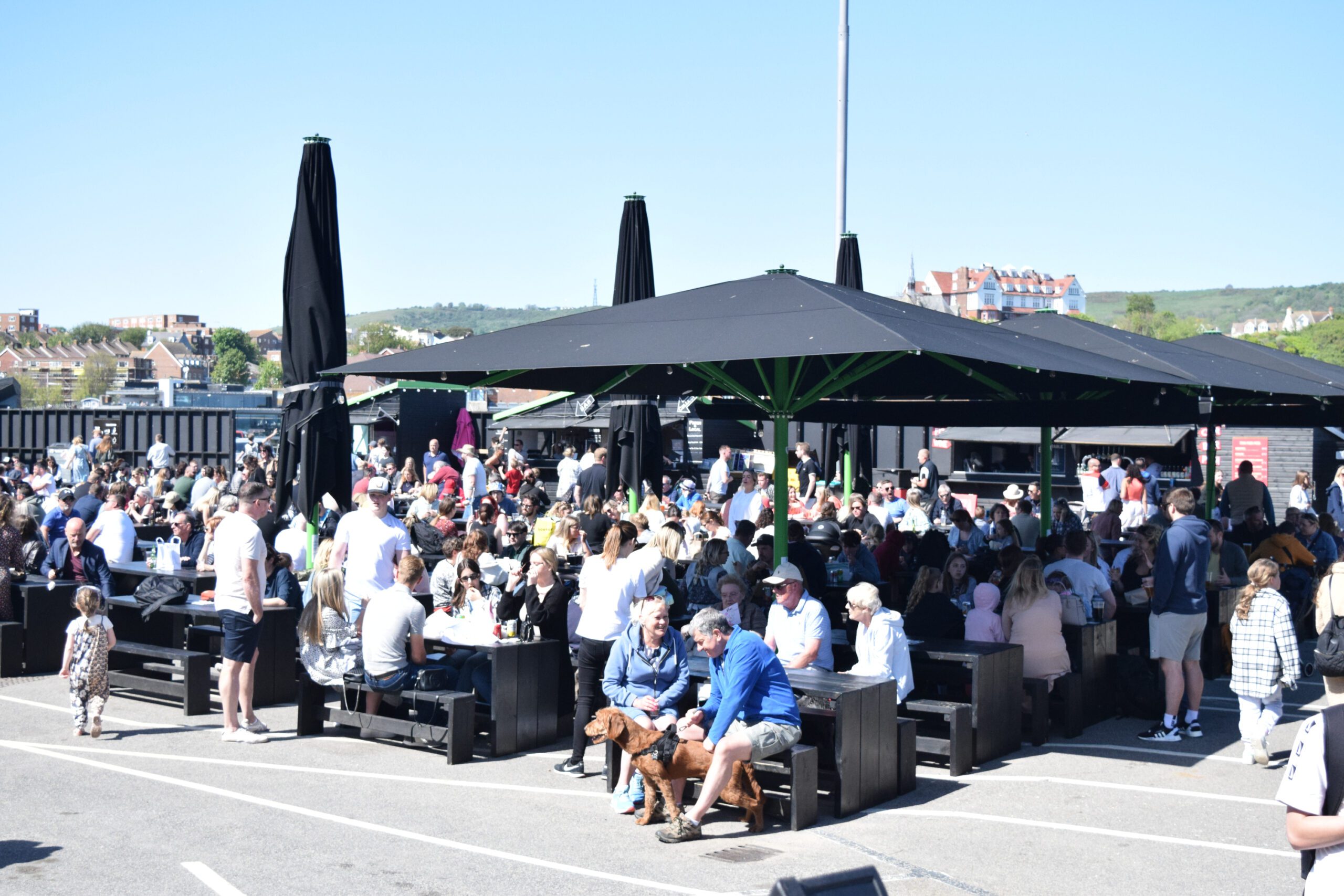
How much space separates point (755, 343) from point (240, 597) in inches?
155

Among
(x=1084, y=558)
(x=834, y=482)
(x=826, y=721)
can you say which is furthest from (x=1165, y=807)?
(x=834, y=482)

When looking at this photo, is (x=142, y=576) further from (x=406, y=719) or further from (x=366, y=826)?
(x=366, y=826)

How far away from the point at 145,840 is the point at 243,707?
2.35 m

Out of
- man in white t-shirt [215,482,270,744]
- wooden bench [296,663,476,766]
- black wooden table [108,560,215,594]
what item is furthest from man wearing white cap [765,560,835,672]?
black wooden table [108,560,215,594]

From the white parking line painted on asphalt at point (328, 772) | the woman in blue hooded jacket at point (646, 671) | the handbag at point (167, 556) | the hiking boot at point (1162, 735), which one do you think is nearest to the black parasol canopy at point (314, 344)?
the handbag at point (167, 556)

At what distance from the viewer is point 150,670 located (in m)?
10.9

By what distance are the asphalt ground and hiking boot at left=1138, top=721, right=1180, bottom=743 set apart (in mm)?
129

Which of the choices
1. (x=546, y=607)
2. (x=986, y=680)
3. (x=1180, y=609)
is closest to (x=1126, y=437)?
(x=1180, y=609)

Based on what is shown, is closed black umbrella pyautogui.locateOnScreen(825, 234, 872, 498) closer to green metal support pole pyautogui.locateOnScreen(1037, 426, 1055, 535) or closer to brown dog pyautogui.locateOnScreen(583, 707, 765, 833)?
green metal support pole pyautogui.locateOnScreen(1037, 426, 1055, 535)

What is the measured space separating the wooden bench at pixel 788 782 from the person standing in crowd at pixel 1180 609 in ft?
10.2

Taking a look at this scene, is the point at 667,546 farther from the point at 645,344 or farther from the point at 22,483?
the point at 22,483

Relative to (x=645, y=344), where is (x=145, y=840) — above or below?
below

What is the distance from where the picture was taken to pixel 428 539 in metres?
13.0

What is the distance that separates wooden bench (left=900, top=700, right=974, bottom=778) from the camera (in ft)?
25.9
